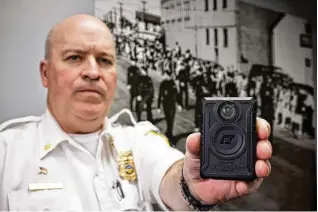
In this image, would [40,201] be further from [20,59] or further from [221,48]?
[221,48]

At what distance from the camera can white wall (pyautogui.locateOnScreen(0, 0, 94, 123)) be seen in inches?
32.2

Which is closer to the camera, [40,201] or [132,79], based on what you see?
[40,201]

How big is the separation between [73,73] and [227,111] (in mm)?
320

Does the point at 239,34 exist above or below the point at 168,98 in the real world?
above

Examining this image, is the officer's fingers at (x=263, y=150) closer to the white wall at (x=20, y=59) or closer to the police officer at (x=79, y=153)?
the police officer at (x=79, y=153)

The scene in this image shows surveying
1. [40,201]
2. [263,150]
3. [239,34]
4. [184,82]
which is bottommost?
[40,201]

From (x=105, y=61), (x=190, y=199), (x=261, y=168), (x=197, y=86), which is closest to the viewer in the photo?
(x=261, y=168)

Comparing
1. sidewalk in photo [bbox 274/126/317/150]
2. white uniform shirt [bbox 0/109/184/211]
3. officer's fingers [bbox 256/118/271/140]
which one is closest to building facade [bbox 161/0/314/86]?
sidewalk in photo [bbox 274/126/317/150]

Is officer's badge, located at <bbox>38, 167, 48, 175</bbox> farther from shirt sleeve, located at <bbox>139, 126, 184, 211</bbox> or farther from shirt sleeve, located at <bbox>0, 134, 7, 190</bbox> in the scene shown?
shirt sleeve, located at <bbox>139, 126, 184, 211</bbox>

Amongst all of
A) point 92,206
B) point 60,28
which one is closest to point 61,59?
point 60,28

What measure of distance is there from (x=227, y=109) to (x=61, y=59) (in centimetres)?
35

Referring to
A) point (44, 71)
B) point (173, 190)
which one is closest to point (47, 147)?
point (44, 71)

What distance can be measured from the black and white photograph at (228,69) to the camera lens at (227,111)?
28 cm

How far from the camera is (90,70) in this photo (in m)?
0.83
